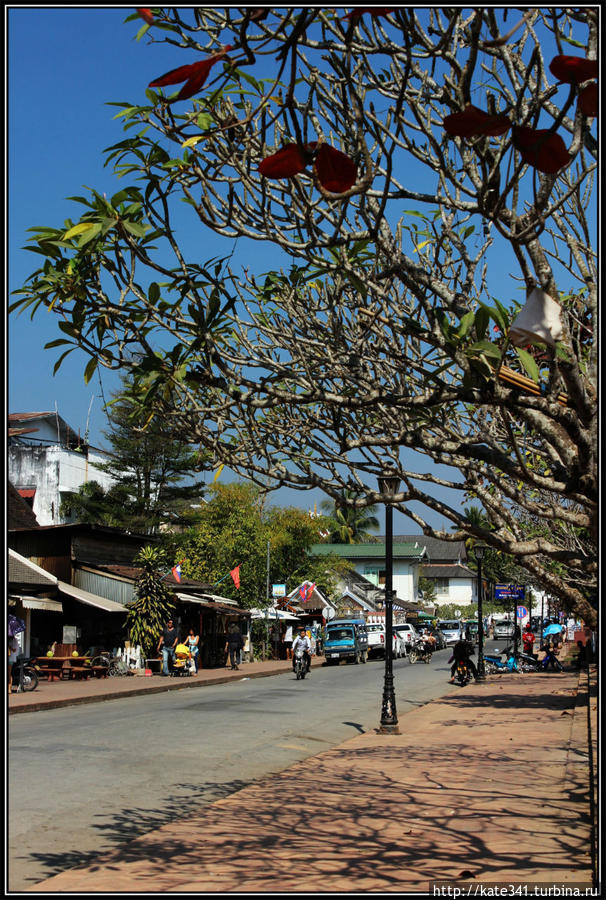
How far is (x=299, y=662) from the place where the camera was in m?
33.4

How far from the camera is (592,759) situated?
9.78 metres

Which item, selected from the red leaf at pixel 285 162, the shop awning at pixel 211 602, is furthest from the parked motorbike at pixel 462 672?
the red leaf at pixel 285 162

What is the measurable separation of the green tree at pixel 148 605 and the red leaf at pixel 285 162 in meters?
30.0

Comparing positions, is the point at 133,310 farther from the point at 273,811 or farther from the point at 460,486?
the point at 273,811

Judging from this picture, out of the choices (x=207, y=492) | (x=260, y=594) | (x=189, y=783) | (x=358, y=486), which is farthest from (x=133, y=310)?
(x=207, y=492)

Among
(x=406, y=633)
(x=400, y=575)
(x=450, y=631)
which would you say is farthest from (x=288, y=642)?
(x=400, y=575)

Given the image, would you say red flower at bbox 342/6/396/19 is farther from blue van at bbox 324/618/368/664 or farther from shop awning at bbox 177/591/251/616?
blue van at bbox 324/618/368/664

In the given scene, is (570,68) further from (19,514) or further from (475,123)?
(19,514)

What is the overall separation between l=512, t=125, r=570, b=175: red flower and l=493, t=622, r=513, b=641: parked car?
83108mm

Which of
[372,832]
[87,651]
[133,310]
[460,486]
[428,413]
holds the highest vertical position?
[133,310]

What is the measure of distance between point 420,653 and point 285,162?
159 feet

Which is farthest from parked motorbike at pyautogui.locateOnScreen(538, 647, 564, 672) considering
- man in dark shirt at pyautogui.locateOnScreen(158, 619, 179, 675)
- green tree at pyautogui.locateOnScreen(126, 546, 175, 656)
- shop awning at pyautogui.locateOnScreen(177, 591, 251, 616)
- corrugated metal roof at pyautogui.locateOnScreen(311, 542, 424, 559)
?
corrugated metal roof at pyautogui.locateOnScreen(311, 542, 424, 559)

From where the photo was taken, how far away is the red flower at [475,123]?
10.6ft

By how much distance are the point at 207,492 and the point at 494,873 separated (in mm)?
51945
